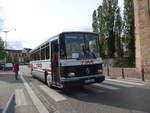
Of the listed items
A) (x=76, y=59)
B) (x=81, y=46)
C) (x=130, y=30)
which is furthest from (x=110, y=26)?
(x=76, y=59)

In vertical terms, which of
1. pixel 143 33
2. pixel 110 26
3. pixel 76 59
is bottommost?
pixel 76 59

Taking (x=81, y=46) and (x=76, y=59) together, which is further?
(x=81, y=46)

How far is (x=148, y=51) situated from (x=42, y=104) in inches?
428

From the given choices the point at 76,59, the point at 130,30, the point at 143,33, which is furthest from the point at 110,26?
the point at 76,59

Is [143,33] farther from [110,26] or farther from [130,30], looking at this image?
[110,26]

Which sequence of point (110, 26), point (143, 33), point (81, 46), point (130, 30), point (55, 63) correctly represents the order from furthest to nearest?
point (110, 26), point (130, 30), point (143, 33), point (55, 63), point (81, 46)

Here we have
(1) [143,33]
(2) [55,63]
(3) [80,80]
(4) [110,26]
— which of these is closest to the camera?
(3) [80,80]

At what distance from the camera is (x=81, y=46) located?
852 centimetres

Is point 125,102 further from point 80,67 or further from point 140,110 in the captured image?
point 80,67

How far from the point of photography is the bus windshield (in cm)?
822

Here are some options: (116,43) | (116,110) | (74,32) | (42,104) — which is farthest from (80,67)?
(116,43)

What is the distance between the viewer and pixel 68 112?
567 centimetres

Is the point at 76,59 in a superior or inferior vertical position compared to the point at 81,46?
inferior

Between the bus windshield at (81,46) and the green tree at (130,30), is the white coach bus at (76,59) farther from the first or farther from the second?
the green tree at (130,30)
